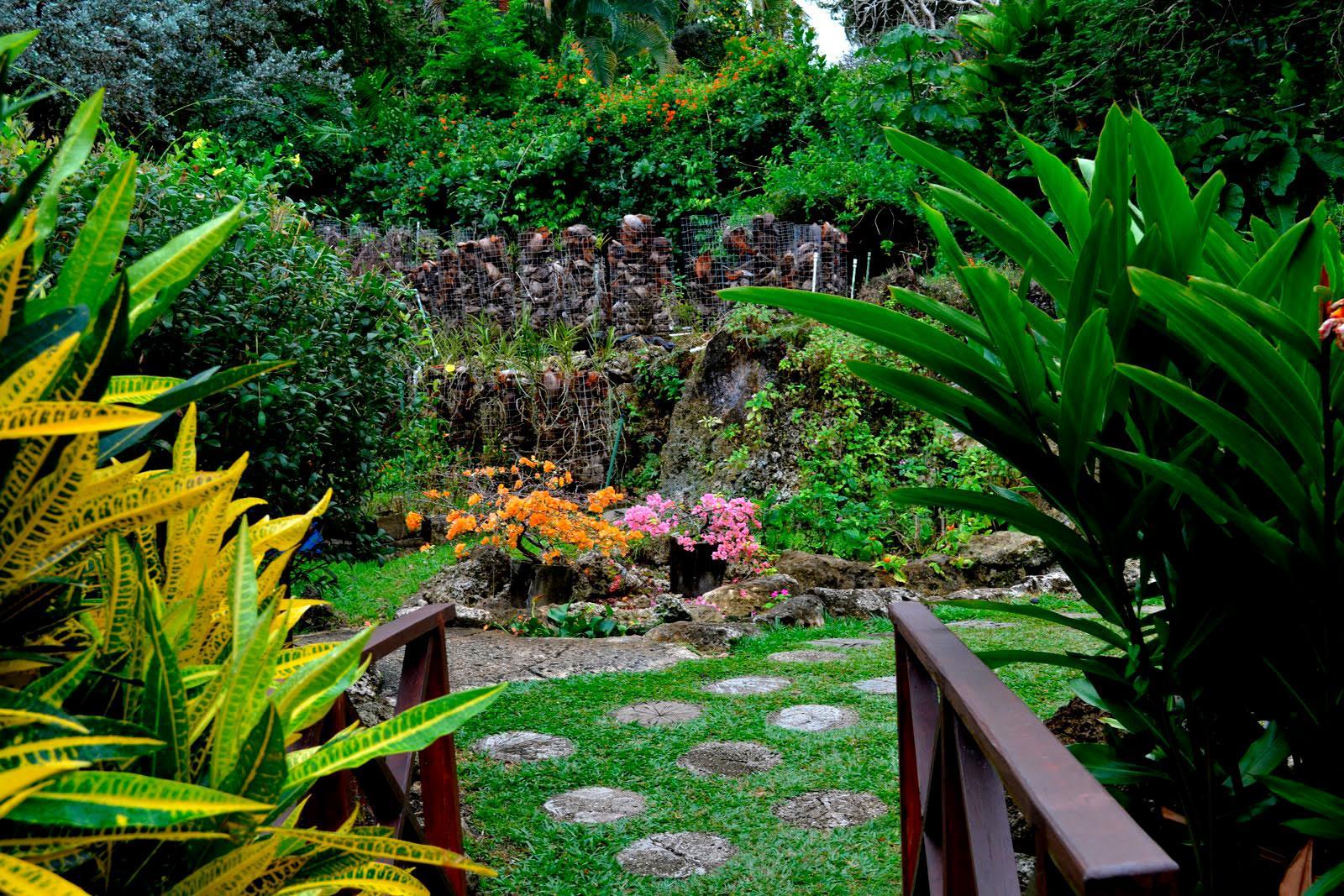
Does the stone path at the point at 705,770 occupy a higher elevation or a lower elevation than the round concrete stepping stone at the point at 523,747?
higher

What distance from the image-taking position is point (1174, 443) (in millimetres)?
1225

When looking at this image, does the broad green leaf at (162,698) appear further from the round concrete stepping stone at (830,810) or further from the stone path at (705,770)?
the round concrete stepping stone at (830,810)

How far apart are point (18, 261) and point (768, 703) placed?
3.61m

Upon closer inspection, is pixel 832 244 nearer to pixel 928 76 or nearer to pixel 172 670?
pixel 928 76

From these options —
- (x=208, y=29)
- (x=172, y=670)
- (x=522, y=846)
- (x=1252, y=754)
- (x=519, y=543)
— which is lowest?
(x=522, y=846)

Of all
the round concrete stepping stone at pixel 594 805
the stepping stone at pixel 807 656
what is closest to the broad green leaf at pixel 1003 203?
the round concrete stepping stone at pixel 594 805

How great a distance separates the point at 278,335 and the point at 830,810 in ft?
8.87

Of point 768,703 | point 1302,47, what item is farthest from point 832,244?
point 768,703

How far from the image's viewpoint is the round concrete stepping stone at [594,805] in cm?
286

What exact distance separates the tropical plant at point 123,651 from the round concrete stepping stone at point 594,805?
2203 mm

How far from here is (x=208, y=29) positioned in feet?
36.4

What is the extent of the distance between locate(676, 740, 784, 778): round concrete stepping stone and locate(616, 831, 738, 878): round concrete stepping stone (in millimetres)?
493

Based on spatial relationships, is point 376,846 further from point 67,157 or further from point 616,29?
point 616,29

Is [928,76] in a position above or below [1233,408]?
above
